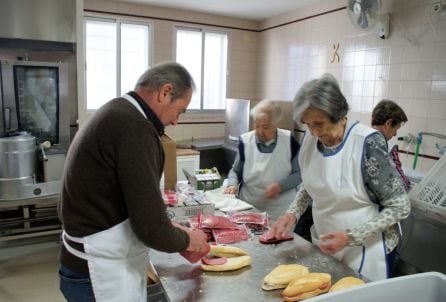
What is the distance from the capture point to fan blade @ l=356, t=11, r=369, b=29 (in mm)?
3061

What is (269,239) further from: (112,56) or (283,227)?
(112,56)

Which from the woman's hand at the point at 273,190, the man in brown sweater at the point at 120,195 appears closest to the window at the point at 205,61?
the woman's hand at the point at 273,190

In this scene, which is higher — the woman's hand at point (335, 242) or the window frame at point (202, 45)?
the window frame at point (202, 45)

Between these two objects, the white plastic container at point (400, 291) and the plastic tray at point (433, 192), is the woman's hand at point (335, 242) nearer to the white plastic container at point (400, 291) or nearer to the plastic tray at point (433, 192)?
the white plastic container at point (400, 291)

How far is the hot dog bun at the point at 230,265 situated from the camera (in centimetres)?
132

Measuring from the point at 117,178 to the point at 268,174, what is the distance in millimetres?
1368

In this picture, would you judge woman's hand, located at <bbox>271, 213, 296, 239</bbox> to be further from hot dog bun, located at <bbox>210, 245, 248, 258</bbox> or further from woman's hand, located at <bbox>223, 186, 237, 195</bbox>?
woman's hand, located at <bbox>223, 186, 237, 195</bbox>

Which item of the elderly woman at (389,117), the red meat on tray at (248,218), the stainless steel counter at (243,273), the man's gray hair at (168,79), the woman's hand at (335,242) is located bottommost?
the stainless steel counter at (243,273)

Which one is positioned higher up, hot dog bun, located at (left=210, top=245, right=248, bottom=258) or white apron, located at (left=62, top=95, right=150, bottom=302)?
white apron, located at (left=62, top=95, right=150, bottom=302)

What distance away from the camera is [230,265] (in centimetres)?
133

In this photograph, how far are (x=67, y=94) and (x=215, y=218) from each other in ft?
5.71

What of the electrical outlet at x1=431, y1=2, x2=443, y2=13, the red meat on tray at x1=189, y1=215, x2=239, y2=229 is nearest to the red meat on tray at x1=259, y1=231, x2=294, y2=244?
the red meat on tray at x1=189, y1=215, x2=239, y2=229

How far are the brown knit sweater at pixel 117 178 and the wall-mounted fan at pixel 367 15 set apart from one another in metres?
2.63

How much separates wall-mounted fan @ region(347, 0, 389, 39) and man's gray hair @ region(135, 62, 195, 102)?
A: 245cm
